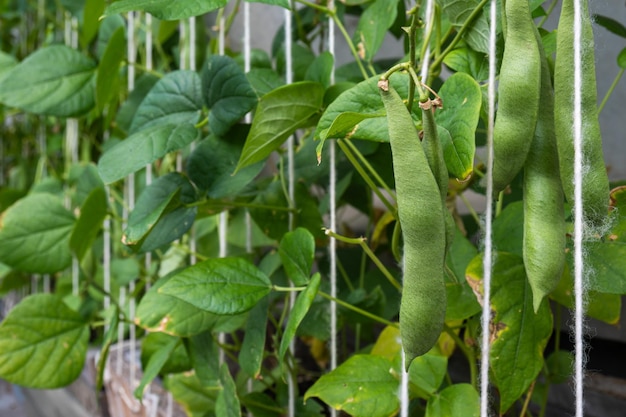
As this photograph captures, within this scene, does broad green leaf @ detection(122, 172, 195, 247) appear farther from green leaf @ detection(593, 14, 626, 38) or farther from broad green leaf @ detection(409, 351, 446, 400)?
green leaf @ detection(593, 14, 626, 38)

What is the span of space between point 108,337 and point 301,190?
29 centimetres

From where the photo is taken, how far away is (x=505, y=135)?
318 mm

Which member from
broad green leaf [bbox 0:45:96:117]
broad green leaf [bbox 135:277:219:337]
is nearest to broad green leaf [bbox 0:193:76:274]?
broad green leaf [bbox 0:45:96:117]

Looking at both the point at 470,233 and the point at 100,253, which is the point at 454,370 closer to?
the point at 470,233

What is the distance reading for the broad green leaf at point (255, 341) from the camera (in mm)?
520

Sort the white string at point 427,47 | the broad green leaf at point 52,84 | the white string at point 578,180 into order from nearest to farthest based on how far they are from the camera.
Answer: the white string at point 578,180 < the white string at point 427,47 < the broad green leaf at point 52,84

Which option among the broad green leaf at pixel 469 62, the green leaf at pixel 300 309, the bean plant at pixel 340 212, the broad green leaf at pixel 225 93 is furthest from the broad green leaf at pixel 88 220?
the broad green leaf at pixel 469 62

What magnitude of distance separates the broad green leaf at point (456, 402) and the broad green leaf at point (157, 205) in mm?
283

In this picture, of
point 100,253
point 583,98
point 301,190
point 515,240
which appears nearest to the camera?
point 583,98

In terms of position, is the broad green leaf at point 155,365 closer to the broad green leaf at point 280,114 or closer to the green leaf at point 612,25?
the broad green leaf at point 280,114

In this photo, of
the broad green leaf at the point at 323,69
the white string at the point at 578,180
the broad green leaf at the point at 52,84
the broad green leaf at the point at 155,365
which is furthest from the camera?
the broad green leaf at the point at 52,84

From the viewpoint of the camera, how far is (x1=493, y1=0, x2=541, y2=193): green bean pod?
31 centimetres

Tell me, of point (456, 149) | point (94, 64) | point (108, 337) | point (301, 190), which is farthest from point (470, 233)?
point (94, 64)

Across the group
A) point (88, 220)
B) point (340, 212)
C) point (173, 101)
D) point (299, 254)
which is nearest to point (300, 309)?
point (299, 254)
